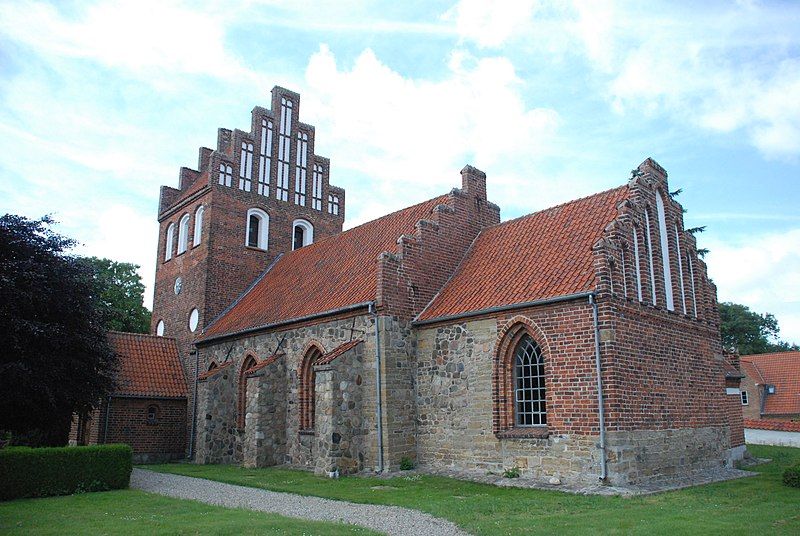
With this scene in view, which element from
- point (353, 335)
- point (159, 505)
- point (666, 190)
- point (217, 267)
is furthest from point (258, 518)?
point (217, 267)

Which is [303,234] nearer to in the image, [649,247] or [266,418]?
[266,418]

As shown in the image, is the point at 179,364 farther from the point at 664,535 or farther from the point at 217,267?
the point at 664,535

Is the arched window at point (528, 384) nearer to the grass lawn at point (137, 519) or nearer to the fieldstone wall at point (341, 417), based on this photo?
the fieldstone wall at point (341, 417)

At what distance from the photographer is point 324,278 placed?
23.4m

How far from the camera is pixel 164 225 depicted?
3275 cm

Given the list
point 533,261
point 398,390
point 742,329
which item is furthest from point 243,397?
point 742,329

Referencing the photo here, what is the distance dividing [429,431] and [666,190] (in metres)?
9.26

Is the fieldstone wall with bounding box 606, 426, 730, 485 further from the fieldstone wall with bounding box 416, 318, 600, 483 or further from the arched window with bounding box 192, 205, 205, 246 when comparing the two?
the arched window with bounding box 192, 205, 205, 246

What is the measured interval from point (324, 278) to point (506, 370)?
29.2 feet

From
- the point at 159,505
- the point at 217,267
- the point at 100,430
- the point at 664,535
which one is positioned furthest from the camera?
the point at 217,267

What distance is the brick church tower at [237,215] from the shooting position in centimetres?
2819

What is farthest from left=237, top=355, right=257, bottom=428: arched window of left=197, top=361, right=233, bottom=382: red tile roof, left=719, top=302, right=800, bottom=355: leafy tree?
left=719, top=302, right=800, bottom=355: leafy tree

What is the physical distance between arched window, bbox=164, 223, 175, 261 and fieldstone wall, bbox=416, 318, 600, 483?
17147 millimetres

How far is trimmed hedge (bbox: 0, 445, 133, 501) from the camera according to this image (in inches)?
597
